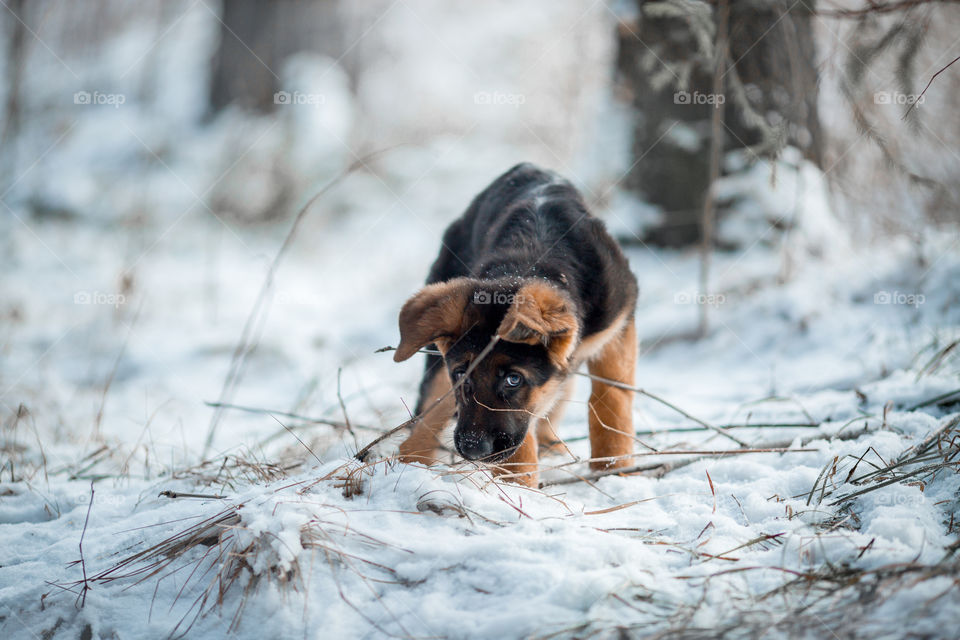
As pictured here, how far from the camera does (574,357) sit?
322 centimetres

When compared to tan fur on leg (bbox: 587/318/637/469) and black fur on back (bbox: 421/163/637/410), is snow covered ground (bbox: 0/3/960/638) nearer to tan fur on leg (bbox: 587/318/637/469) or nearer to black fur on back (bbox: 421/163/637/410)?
tan fur on leg (bbox: 587/318/637/469)

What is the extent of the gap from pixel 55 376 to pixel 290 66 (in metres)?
8.27

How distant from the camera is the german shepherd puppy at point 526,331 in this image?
271 cm

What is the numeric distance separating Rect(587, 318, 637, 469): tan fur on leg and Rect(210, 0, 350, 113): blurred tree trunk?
1052 cm

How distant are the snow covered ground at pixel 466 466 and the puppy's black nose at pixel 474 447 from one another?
0.43 feet

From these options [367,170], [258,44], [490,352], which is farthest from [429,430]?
[258,44]

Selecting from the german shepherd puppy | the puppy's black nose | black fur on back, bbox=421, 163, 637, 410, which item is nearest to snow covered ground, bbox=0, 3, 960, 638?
the puppy's black nose

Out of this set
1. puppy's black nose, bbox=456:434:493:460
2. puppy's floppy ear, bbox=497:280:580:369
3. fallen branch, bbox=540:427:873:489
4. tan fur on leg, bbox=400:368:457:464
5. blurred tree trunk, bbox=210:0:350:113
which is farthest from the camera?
blurred tree trunk, bbox=210:0:350:113

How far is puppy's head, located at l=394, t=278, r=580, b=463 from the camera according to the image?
8.84ft

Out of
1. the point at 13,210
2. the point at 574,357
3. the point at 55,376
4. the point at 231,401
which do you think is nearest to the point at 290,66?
the point at 13,210

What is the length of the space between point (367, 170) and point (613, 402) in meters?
9.86

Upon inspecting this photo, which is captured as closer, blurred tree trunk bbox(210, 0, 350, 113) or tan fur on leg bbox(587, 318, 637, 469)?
tan fur on leg bbox(587, 318, 637, 469)

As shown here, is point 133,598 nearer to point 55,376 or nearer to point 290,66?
point 55,376

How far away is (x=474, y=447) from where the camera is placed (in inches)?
104
